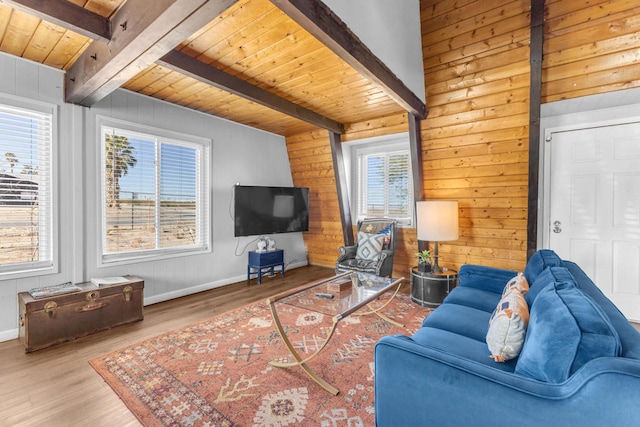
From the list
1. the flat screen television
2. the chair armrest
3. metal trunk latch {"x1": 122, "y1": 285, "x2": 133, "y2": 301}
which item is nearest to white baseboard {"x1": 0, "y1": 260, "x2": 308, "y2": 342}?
metal trunk latch {"x1": 122, "y1": 285, "x2": 133, "y2": 301}

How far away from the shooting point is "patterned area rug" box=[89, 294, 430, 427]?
5.64 ft

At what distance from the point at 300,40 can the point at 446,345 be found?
94.7 inches

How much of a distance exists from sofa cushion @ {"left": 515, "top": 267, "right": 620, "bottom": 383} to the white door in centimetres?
262

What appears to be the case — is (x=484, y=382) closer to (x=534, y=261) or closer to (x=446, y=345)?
(x=446, y=345)

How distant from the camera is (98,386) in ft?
6.52

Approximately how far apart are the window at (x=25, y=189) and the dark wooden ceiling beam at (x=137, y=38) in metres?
0.56

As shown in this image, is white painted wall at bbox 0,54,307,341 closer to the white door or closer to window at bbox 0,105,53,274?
window at bbox 0,105,53,274

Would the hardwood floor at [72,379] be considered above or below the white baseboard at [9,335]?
below

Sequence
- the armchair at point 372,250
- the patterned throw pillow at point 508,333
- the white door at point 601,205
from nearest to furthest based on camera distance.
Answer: the patterned throw pillow at point 508,333 < the white door at point 601,205 < the armchair at point 372,250

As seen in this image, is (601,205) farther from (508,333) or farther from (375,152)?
(375,152)

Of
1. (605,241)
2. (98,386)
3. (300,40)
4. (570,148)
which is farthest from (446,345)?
(570,148)

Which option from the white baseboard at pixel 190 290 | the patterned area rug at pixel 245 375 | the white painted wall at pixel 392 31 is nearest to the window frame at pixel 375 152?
the white painted wall at pixel 392 31

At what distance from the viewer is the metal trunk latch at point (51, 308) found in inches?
98.9

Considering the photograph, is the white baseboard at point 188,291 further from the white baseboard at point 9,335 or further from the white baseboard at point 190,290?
the white baseboard at point 9,335
